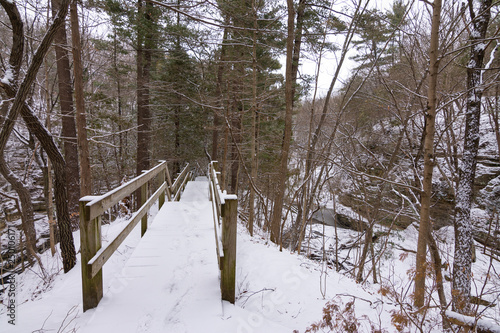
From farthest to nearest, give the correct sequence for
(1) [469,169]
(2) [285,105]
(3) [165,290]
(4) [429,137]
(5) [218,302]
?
(2) [285,105] → (1) [469,169] → (4) [429,137] → (3) [165,290] → (5) [218,302]

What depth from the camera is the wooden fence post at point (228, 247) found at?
2666 millimetres

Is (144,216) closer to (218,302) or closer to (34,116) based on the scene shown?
(34,116)

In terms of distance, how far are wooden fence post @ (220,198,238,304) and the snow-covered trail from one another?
0.46 feet

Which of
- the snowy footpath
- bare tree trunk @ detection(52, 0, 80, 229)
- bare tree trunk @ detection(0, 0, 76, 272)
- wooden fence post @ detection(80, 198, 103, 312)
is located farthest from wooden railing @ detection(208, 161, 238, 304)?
bare tree trunk @ detection(52, 0, 80, 229)

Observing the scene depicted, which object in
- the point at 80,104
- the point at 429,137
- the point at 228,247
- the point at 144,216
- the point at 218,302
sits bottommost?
the point at 218,302

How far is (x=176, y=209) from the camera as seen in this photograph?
20.6 ft

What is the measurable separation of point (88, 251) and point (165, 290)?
38.3 inches

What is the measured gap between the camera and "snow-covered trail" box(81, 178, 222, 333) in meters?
2.29

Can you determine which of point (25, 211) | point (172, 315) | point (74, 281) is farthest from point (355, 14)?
point (25, 211)

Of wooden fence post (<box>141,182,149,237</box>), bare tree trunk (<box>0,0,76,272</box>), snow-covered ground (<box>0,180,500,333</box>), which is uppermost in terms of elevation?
bare tree trunk (<box>0,0,76,272</box>)

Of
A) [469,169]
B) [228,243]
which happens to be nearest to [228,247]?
[228,243]

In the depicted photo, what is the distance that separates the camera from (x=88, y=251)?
91.9 inches

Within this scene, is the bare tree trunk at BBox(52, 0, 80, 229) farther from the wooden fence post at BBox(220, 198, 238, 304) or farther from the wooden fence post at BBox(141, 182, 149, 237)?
the wooden fence post at BBox(220, 198, 238, 304)

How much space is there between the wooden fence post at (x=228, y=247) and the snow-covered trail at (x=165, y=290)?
5.6 inches
